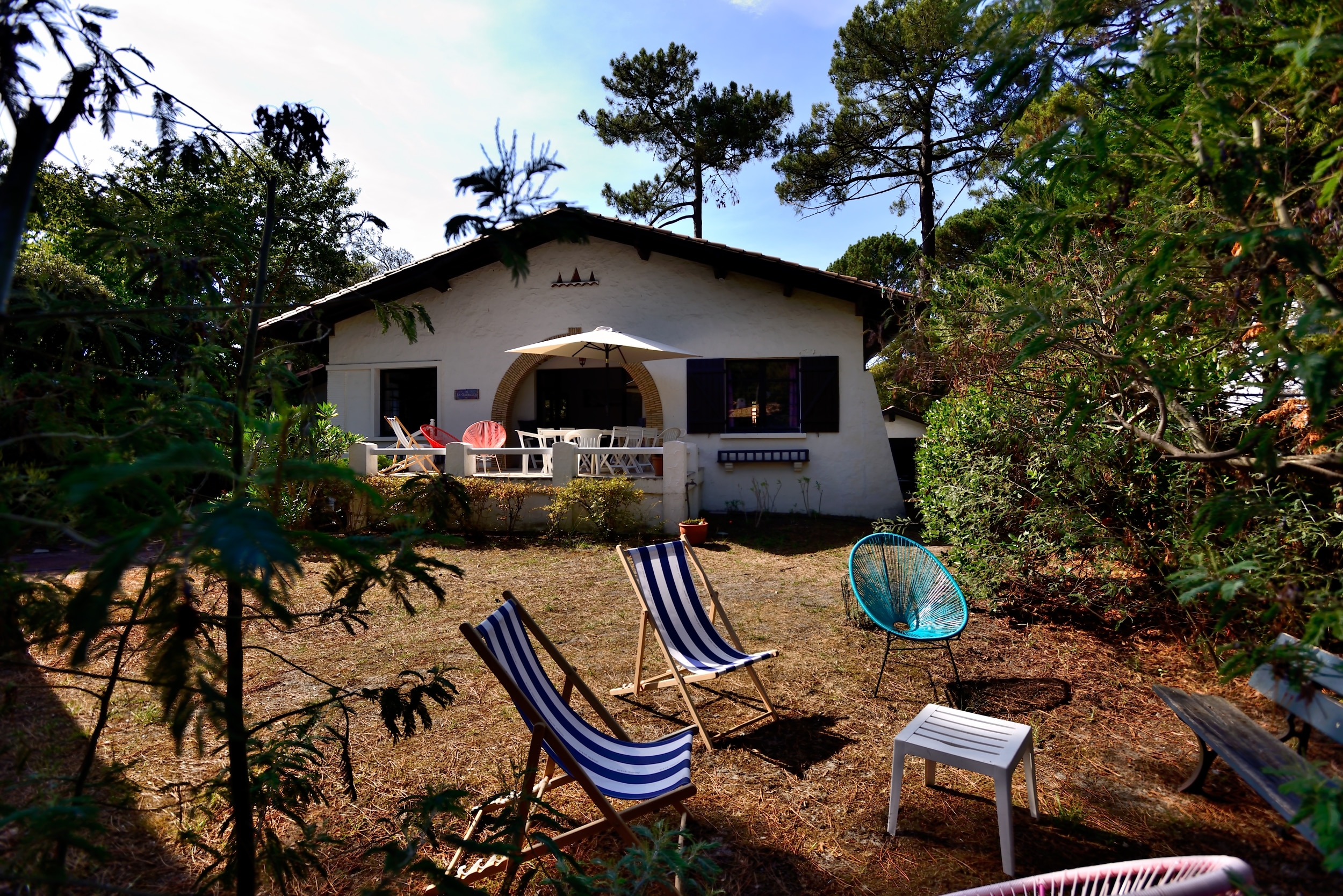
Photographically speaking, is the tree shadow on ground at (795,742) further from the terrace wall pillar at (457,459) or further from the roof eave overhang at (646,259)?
the roof eave overhang at (646,259)

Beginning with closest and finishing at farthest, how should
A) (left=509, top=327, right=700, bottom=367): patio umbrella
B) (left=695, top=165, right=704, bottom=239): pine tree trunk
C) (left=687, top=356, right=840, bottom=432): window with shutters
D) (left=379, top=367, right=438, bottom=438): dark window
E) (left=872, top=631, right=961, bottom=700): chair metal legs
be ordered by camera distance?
(left=872, top=631, right=961, bottom=700): chair metal legs
(left=509, top=327, right=700, bottom=367): patio umbrella
(left=687, top=356, right=840, bottom=432): window with shutters
(left=379, top=367, right=438, bottom=438): dark window
(left=695, top=165, right=704, bottom=239): pine tree trunk

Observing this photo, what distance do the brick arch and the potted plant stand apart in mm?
2964

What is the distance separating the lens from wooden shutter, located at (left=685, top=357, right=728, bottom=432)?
1146 cm

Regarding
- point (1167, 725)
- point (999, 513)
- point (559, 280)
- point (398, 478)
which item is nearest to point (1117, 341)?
point (1167, 725)

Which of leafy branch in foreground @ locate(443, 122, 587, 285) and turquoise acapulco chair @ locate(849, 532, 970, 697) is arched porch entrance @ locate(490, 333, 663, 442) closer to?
turquoise acapulco chair @ locate(849, 532, 970, 697)

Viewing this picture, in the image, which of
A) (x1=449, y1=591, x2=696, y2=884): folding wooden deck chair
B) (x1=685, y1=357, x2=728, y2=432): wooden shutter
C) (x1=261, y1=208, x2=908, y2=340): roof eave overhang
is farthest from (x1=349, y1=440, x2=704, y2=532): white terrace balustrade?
(x1=449, y1=591, x2=696, y2=884): folding wooden deck chair

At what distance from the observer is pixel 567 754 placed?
7.67 feet

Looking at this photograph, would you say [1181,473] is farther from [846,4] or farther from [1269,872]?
[846,4]

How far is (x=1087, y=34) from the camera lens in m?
2.06

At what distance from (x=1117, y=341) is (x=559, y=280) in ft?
35.8

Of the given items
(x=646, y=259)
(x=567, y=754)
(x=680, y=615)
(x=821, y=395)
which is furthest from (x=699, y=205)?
(x=567, y=754)

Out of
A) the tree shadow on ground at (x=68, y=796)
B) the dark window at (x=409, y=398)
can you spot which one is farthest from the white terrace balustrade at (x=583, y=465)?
the tree shadow on ground at (x=68, y=796)

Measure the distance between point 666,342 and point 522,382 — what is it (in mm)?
2761

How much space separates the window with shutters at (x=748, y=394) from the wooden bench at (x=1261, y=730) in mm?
8257
